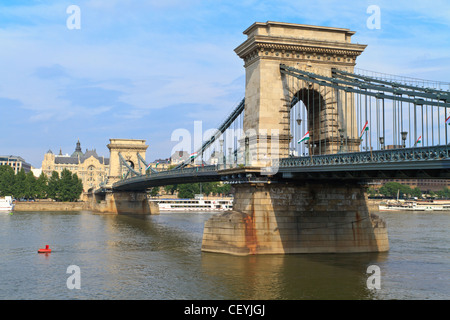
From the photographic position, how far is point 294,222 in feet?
131

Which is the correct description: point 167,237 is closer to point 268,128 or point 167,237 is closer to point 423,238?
point 268,128

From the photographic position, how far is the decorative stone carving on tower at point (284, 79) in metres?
41.7

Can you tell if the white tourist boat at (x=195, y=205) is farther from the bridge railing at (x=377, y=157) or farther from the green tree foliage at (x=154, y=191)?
the bridge railing at (x=377, y=157)

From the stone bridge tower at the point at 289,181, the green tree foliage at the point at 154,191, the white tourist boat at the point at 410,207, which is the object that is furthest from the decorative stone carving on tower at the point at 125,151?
the stone bridge tower at the point at 289,181

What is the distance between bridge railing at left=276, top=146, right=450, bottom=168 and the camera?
85.6 feet

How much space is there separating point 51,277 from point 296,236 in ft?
58.6

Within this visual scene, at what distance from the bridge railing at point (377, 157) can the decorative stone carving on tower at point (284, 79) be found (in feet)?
11.5

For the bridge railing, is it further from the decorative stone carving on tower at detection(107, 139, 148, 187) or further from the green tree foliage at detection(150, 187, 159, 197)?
the green tree foliage at detection(150, 187, 159, 197)

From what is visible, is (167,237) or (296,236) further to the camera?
(167,237)

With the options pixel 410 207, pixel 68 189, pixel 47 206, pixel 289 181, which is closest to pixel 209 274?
pixel 289 181

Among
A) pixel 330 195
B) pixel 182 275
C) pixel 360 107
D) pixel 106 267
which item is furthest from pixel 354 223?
pixel 106 267

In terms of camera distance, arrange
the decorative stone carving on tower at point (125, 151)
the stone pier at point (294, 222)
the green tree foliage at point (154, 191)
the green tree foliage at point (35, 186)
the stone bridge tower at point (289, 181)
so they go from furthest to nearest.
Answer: the green tree foliage at point (154, 191), the green tree foliage at point (35, 186), the decorative stone carving on tower at point (125, 151), the stone bridge tower at point (289, 181), the stone pier at point (294, 222)

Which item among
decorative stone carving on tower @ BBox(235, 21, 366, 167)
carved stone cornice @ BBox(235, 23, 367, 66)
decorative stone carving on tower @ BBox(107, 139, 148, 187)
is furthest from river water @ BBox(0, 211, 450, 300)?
decorative stone carving on tower @ BBox(107, 139, 148, 187)

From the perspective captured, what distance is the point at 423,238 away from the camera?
57.1 metres
